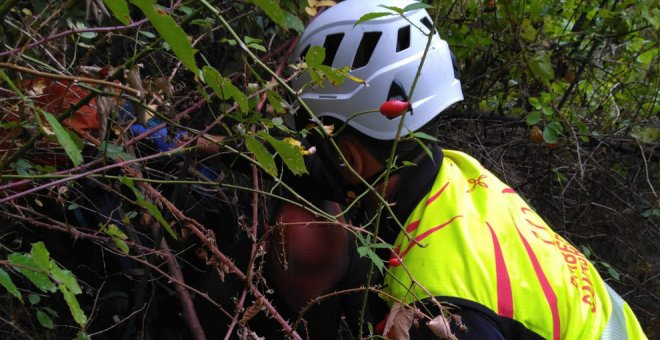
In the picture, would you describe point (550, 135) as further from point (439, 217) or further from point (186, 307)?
point (186, 307)

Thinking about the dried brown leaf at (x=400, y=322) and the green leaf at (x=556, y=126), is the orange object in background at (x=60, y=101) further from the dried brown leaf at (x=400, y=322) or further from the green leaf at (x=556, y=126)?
the green leaf at (x=556, y=126)

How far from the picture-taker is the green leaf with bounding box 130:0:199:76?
2.03 feet

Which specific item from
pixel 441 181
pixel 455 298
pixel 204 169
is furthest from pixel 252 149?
pixel 204 169

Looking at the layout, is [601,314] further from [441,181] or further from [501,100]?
[501,100]

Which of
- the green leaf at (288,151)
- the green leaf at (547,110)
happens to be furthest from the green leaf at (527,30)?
the green leaf at (288,151)

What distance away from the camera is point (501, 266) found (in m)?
1.46

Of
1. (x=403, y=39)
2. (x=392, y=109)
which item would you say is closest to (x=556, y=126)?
(x=403, y=39)

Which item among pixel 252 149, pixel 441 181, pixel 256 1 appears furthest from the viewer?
pixel 441 181

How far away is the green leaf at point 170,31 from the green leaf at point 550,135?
233 centimetres

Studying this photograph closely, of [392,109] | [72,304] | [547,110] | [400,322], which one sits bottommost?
[547,110]

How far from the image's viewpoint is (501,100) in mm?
3203

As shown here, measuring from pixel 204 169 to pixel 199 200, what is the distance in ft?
0.34

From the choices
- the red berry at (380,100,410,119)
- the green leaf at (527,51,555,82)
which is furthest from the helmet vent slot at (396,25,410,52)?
the green leaf at (527,51,555,82)

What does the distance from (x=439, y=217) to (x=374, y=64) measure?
0.50 m
